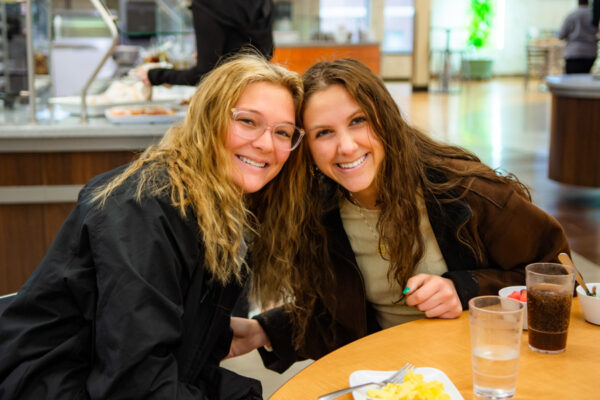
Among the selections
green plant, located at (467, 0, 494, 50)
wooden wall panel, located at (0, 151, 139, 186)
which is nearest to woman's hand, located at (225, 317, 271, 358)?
wooden wall panel, located at (0, 151, 139, 186)

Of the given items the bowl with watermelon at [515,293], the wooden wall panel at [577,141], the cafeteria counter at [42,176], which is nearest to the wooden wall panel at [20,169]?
the cafeteria counter at [42,176]

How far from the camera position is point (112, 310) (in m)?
1.28

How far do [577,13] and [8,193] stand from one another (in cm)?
948

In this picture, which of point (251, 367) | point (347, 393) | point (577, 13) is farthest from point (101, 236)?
point (577, 13)

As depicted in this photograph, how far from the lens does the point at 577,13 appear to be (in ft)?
33.7

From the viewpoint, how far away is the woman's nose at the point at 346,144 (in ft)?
5.63

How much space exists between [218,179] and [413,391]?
2.24ft

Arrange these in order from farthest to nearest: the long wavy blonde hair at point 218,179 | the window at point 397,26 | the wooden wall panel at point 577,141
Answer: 1. the window at point 397,26
2. the wooden wall panel at point 577,141
3. the long wavy blonde hair at point 218,179

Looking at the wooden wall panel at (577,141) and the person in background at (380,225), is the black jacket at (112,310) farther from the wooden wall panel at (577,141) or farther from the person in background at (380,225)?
the wooden wall panel at (577,141)

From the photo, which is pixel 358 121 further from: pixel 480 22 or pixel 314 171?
pixel 480 22

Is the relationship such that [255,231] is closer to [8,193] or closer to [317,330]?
[317,330]

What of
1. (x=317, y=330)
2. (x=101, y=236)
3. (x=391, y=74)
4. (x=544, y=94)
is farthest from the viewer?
(x=391, y=74)

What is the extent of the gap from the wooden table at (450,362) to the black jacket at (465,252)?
0.85ft

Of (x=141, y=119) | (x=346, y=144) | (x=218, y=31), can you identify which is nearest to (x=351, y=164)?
(x=346, y=144)
